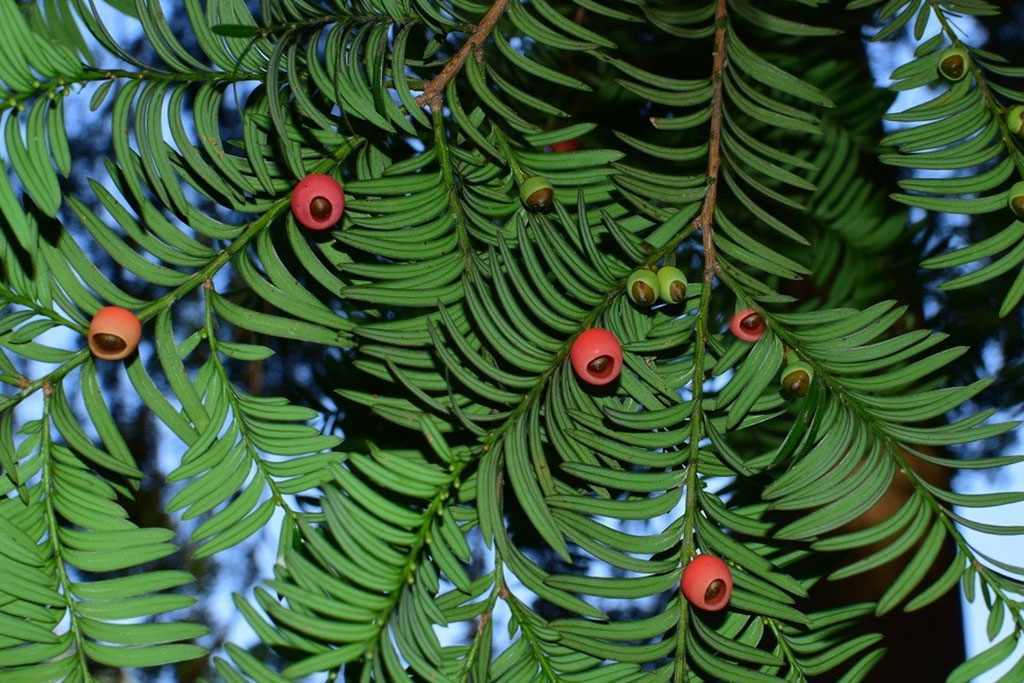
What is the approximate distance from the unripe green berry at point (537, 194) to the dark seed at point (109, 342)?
6.9 inches

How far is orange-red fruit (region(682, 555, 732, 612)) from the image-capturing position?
15.4 inches

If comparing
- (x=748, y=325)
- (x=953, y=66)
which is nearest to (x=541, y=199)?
(x=748, y=325)

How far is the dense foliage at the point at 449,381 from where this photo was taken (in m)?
0.39

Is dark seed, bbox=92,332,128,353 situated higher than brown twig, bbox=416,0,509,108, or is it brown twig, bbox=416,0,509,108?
brown twig, bbox=416,0,509,108

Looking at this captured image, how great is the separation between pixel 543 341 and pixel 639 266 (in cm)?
6

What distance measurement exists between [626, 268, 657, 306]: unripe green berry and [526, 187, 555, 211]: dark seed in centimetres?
5

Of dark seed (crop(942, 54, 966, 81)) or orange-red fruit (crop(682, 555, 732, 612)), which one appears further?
dark seed (crop(942, 54, 966, 81))

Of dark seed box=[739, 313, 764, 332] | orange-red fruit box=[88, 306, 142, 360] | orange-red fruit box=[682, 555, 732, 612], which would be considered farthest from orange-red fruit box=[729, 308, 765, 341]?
orange-red fruit box=[88, 306, 142, 360]

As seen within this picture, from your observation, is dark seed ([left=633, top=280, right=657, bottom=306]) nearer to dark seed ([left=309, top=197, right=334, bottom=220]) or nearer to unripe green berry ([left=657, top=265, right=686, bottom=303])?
unripe green berry ([left=657, top=265, right=686, bottom=303])

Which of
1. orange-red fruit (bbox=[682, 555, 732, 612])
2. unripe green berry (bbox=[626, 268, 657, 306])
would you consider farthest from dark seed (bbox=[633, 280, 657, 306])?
orange-red fruit (bbox=[682, 555, 732, 612])

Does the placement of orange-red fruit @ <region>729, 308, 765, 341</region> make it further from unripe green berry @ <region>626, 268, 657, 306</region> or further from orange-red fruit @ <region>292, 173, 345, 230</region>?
orange-red fruit @ <region>292, 173, 345, 230</region>

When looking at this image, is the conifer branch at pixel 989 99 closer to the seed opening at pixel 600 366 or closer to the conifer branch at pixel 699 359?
the conifer branch at pixel 699 359

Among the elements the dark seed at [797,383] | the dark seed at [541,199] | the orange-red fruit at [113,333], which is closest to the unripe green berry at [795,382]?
the dark seed at [797,383]

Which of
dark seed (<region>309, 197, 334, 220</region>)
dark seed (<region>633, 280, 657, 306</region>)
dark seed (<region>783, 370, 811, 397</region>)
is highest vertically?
dark seed (<region>309, 197, 334, 220</region>)
